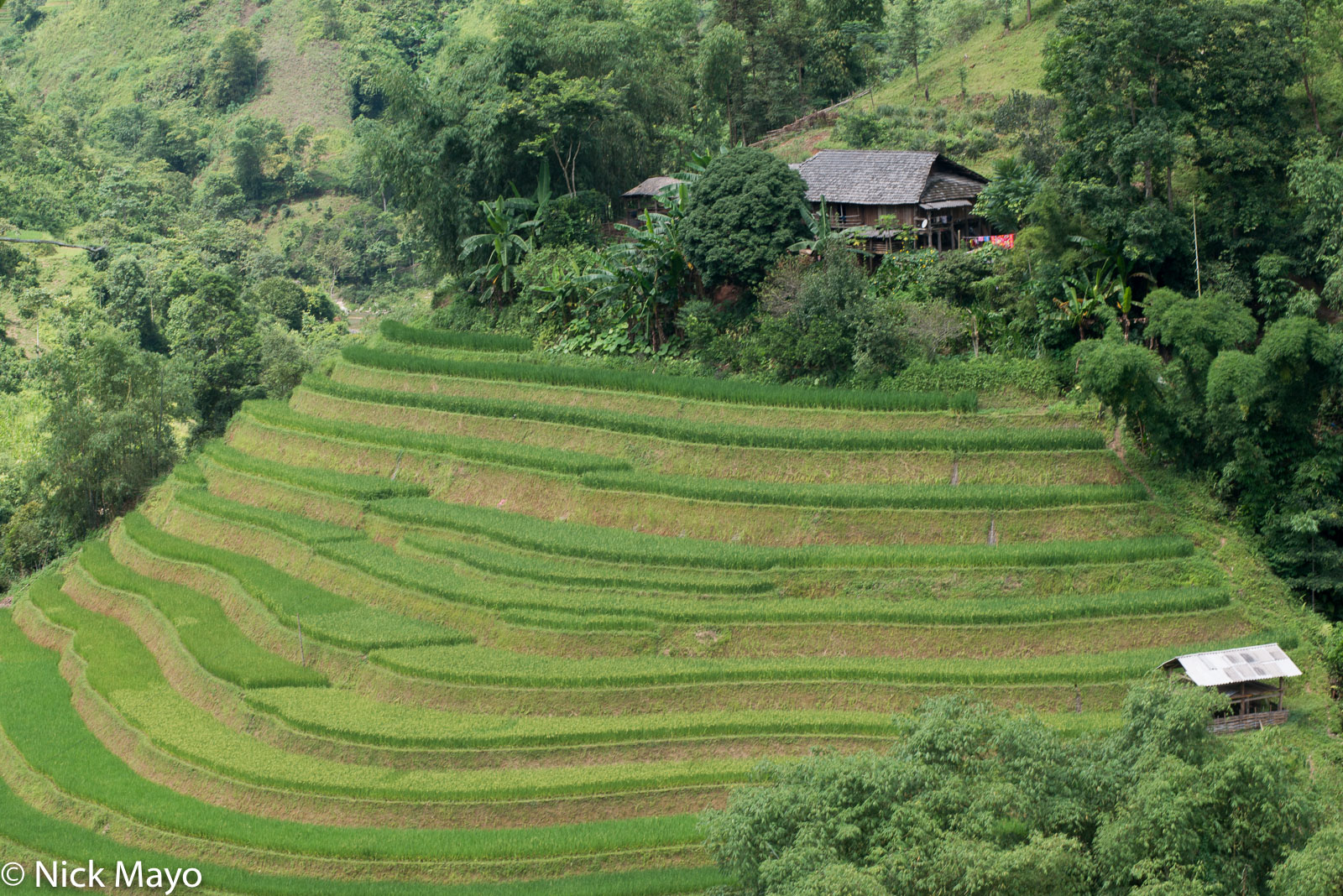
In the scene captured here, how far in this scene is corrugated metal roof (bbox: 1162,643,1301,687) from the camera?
2320 centimetres

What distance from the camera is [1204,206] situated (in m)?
31.9

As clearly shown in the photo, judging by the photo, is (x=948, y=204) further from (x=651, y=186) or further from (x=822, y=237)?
(x=651, y=186)

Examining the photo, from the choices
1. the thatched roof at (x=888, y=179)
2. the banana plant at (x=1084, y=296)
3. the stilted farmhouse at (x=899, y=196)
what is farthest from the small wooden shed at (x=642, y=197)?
the banana plant at (x=1084, y=296)

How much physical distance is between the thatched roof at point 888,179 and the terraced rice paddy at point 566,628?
7.67 m

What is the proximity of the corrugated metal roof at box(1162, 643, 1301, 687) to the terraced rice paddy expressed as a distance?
3.99 ft

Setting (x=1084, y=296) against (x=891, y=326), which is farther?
(x=891, y=326)

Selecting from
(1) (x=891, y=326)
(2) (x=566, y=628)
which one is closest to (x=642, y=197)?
(1) (x=891, y=326)

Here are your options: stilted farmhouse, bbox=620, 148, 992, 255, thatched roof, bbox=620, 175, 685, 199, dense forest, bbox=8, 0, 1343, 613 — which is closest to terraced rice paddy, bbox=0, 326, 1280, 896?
dense forest, bbox=8, 0, 1343, 613

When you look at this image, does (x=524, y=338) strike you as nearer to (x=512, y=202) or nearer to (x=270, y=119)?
(x=512, y=202)

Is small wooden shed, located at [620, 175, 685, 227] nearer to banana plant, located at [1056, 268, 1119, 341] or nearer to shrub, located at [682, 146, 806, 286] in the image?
shrub, located at [682, 146, 806, 286]

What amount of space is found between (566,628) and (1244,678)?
1295cm

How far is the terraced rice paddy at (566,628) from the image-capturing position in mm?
23125

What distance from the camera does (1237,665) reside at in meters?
23.5

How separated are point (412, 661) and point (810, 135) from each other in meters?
29.3
